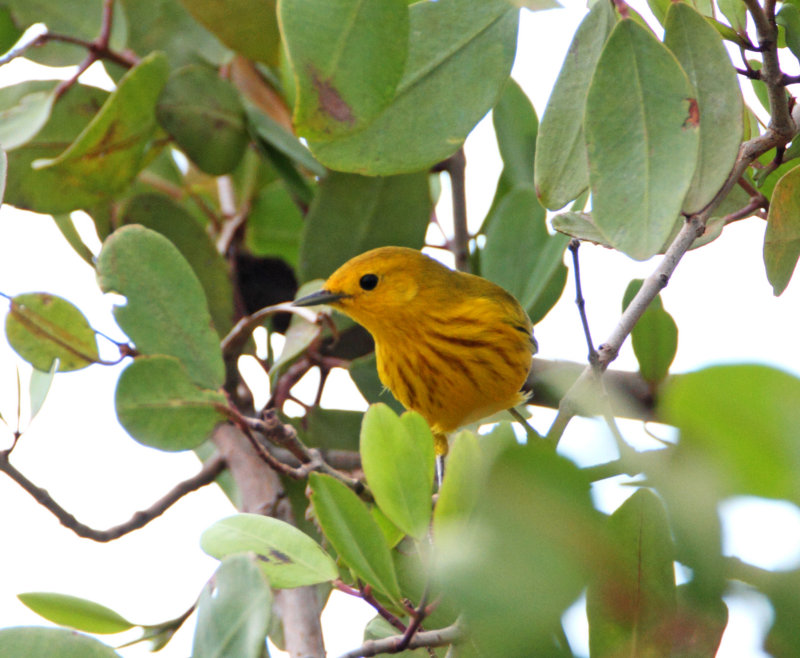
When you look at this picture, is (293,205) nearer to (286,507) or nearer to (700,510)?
(286,507)

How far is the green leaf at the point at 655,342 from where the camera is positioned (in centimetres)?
181

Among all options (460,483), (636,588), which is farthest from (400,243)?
(636,588)

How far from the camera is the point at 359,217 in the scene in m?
1.95

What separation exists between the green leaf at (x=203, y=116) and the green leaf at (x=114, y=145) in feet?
0.26

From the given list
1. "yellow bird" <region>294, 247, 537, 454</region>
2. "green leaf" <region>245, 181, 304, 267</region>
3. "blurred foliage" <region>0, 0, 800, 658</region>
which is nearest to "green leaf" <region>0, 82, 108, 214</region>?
"blurred foliage" <region>0, 0, 800, 658</region>

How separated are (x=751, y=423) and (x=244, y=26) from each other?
161 centimetres

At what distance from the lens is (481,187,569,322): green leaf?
A: 192 centimetres

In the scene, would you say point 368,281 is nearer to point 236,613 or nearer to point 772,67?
point 772,67

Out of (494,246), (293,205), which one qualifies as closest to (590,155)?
(494,246)

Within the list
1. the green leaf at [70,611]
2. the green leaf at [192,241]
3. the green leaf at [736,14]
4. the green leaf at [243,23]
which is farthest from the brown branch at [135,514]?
the green leaf at [736,14]

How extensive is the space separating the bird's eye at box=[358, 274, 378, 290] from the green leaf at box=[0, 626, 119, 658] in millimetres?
1439

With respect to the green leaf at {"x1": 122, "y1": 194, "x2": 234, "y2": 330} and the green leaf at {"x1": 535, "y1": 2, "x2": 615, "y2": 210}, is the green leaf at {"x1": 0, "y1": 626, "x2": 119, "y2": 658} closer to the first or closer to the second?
the green leaf at {"x1": 535, "y1": 2, "x2": 615, "y2": 210}

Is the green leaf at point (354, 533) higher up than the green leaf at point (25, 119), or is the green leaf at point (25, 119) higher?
the green leaf at point (25, 119)

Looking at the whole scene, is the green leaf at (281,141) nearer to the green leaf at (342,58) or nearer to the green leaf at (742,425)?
the green leaf at (342,58)
